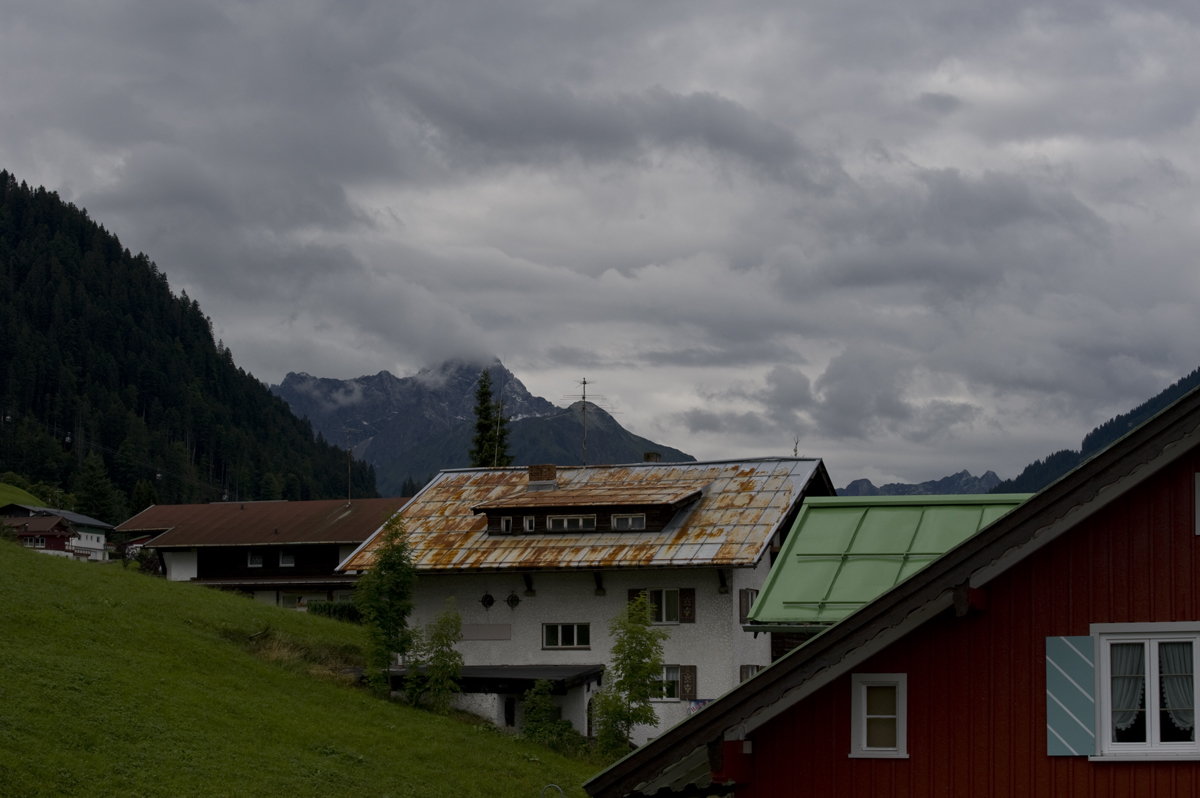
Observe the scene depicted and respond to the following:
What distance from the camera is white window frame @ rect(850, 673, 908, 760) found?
10914mm

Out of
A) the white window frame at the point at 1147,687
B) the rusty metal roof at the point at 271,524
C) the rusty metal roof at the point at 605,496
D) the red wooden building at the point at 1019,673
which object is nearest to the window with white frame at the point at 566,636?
the rusty metal roof at the point at 605,496

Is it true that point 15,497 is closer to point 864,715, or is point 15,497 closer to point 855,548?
point 855,548

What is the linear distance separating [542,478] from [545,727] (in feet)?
46.5

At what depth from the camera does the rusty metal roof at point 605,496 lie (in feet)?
138

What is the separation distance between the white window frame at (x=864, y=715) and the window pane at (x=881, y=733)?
5 cm

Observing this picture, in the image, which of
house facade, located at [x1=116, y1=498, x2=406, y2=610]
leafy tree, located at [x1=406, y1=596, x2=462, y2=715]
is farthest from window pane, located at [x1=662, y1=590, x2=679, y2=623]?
house facade, located at [x1=116, y1=498, x2=406, y2=610]

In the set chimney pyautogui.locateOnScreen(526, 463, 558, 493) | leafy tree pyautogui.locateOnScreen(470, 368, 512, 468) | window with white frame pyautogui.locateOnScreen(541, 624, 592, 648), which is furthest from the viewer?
leafy tree pyautogui.locateOnScreen(470, 368, 512, 468)

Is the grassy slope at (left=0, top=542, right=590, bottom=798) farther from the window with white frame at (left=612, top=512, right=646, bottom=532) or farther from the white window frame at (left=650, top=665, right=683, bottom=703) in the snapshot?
the window with white frame at (left=612, top=512, right=646, bottom=532)

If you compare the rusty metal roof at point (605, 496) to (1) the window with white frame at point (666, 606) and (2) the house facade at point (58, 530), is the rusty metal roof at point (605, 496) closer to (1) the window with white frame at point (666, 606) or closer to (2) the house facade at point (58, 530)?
(1) the window with white frame at point (666, 606)

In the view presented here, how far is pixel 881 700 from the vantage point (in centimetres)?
1105

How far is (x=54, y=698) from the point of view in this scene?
24.2 m

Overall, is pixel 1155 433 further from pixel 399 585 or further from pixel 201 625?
pixel 201 625

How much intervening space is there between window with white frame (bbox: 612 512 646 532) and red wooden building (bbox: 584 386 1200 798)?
30.5m

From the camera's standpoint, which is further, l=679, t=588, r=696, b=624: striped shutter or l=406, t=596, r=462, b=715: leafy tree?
l=679, t=588, r=696, b=624: striped shutter
